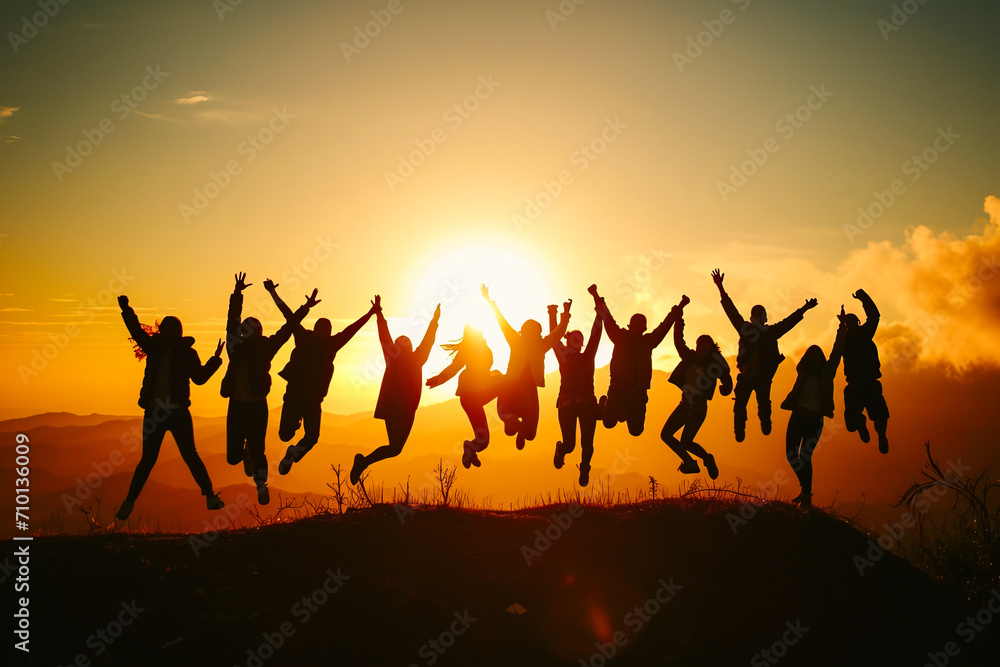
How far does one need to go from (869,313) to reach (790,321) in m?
1.52

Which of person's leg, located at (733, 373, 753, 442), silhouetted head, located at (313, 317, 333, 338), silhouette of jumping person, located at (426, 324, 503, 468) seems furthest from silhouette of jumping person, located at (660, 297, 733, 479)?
silhouetted head, located at (313, 317, 333, 338)

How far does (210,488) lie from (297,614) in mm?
3508

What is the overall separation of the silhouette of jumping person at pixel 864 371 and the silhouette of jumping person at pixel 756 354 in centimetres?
122

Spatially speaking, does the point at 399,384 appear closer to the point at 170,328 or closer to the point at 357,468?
the point at 357,468

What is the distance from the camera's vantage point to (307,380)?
11625 millimetres

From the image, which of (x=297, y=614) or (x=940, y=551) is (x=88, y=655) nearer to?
(x=297, y=614)

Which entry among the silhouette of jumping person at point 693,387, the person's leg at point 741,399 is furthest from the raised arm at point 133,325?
the person's leg at point 741,399

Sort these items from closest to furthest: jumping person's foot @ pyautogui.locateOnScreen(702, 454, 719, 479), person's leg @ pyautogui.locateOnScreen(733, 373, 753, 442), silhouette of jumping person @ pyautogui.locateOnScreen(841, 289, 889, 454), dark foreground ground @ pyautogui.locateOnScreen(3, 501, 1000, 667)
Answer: dark foreground ground @ pyautogui.locateOnScreen(3, 501, 1000, 667) < silhouette of jumping person @ pyautogui.locateOnScreen(841, 289, 889, 454) < jumping person's foot @ pyautogui.locateOnScreen(702, 454, 719, 479) < person's leg @ pyautogui.locateOnScreen(733, 373, 753, 442)

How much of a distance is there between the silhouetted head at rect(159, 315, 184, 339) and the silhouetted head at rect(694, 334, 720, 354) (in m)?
9.30

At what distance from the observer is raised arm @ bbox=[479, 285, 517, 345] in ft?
42.8

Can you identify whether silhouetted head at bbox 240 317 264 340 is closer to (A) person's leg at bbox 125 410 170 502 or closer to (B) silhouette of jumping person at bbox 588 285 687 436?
(A) person's leg at bbox 125 410 170 502

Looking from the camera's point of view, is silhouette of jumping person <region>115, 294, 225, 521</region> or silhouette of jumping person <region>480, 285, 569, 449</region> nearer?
silhouette of jumping person <region>115, 294, 225, 521</region>

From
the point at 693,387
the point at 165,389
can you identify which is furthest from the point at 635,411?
the point at 165,389

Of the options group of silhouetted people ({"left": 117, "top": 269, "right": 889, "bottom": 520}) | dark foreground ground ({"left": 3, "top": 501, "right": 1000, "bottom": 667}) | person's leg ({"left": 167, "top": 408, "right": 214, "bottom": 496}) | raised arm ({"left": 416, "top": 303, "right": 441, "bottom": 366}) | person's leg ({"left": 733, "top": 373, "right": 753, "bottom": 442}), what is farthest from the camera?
person's leg ({"left": 733, "top": 373, "right": 753, "bottom": 442})
